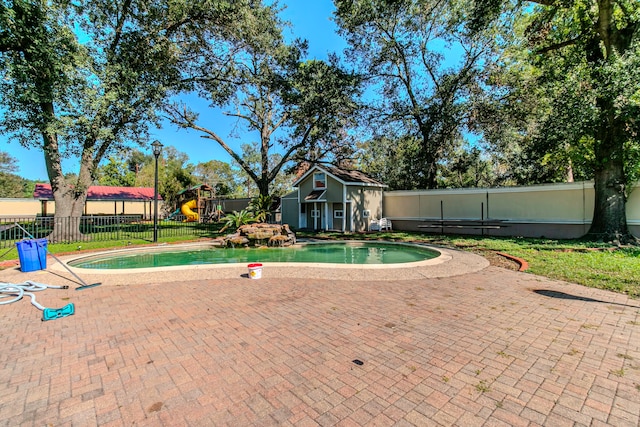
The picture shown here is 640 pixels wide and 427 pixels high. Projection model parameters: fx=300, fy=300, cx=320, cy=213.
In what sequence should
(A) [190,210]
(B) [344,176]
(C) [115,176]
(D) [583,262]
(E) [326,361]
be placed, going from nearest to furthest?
(E) [326,361] < (D) [583,262] < (B) [344,176] < (A) [190,210] < (C) [115,176]

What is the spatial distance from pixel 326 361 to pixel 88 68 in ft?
47.7

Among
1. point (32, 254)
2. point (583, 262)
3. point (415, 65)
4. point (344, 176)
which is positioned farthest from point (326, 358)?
point (415, 65)

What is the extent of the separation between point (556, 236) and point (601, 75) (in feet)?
24.6

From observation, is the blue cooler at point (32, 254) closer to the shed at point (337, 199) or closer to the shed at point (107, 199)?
the shed at point (337, 199)

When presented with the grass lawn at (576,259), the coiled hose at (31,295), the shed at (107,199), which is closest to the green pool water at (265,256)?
the grass lawn at (576,259)

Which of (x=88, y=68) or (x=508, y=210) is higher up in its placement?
(x=88, y=68)

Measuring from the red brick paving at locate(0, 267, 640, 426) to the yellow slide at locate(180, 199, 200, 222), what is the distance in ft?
84.8

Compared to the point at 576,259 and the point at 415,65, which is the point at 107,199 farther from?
the point at 576,259

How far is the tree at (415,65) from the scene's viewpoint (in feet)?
56.4

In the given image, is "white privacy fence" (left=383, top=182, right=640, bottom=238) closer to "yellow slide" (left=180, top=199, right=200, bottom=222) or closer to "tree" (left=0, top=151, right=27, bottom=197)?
"yellow slide" (left=180, top=199, right=200, bottom=222)

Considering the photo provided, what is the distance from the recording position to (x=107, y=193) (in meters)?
33.0

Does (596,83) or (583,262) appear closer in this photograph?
(583,262)

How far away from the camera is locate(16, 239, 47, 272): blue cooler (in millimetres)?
7518

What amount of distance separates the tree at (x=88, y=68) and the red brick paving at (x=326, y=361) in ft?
33.2
